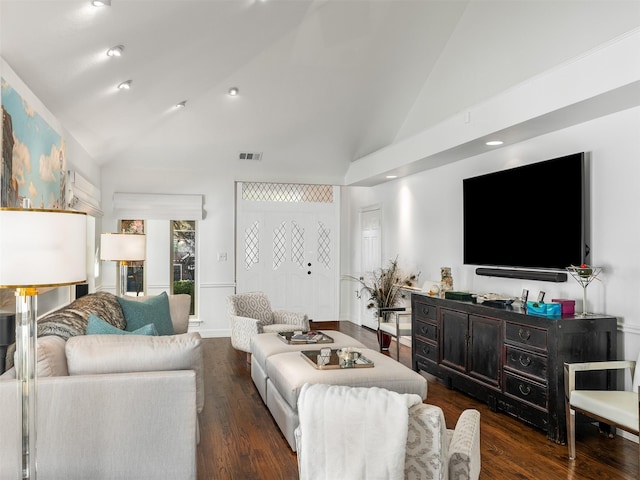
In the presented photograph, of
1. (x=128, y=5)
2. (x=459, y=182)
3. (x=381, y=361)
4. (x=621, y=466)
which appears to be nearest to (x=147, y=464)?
(x=381, y=361)

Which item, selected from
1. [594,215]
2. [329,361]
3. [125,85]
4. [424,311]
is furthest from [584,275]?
[125,85]

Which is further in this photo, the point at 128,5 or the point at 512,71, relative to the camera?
the point at 512,71

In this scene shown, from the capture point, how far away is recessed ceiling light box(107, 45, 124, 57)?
317cm

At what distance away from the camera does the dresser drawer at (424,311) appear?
5.02m

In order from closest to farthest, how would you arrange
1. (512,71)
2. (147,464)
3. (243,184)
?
1. (147,464)
2. (512,71)
3. (243,184)

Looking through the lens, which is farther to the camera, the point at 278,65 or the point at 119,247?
the point at 278,65

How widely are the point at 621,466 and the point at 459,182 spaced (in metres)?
3.21

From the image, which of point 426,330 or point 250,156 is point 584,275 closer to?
point 426,330

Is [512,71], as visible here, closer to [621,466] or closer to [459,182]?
[459,182]

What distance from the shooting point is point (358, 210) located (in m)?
8.62

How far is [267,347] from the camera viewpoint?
4355 millimetres

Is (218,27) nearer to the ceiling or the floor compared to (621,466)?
nearer to the ceiling

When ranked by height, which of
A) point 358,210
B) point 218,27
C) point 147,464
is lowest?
point 147,464

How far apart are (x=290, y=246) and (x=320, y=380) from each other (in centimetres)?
508
